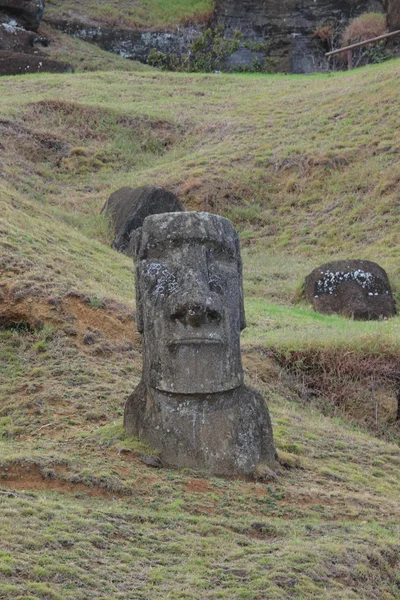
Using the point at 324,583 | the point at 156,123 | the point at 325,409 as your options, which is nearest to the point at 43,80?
the point at 156,123

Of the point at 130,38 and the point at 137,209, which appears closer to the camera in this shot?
the point at 137,209

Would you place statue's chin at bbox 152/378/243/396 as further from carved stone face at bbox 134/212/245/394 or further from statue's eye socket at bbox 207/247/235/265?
statue's eye socket at bbox 207/247/235/265

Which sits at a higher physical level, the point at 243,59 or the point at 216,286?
the point at 243,59

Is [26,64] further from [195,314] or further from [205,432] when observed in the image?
[205,432]

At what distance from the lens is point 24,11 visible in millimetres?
33562

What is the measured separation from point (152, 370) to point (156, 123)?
18837mm

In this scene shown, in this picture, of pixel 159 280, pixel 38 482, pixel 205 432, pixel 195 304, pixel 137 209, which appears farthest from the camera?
pixel 137 209

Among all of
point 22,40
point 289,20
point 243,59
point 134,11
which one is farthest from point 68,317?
point 134,11

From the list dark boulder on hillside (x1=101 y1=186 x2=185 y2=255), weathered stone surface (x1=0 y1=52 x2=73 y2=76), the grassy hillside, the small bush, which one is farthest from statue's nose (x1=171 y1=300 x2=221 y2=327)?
the small bush

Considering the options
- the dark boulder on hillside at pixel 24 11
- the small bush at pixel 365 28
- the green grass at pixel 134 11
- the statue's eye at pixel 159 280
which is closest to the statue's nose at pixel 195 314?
the statue's eye at pixel 159 280

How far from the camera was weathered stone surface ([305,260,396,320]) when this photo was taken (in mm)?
14445

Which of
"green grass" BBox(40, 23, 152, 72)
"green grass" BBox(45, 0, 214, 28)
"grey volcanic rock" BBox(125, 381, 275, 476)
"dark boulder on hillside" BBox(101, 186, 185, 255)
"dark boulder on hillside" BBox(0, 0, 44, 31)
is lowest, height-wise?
"grey volcanic rock" BBox(125, 381, 275, 476)

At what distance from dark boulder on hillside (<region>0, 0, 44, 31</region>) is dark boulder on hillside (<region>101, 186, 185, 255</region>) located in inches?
719

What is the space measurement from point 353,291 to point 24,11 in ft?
73.5
